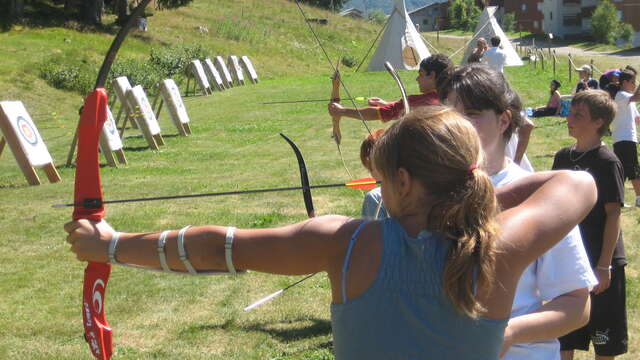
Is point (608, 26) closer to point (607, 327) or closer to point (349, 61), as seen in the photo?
point (349, 61)

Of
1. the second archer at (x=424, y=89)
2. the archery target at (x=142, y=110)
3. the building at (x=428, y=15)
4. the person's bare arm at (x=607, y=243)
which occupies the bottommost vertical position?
the building at (x=428, y=15)

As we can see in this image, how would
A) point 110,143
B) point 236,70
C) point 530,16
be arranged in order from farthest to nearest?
point 530,16
point 236,70
point 110,143

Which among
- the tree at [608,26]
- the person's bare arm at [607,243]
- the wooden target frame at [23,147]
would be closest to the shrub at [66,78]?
the wooden target frame at [23,147]

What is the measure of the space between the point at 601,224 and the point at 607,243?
0.09m

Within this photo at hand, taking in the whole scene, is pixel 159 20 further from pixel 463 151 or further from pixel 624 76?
pixel 463 151

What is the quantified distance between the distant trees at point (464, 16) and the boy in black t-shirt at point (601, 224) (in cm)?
5016

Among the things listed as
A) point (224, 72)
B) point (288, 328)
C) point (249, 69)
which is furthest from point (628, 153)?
point (249, 69)

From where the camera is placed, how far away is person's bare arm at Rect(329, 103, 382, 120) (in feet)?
13.8

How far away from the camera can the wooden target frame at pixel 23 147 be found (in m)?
9.02

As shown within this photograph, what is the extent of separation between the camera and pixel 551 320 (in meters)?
1.74

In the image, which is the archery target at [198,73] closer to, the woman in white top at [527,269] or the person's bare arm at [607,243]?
the person's bare arm at [607,243]

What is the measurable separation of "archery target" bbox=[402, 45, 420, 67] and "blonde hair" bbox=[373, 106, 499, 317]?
22.0 m

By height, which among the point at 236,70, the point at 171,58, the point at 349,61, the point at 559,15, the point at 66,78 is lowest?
the point at 559,15

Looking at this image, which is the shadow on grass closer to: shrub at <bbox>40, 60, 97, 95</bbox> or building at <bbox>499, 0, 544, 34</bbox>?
shrub at <bbox>40, 60, 97, 95</bbox>
